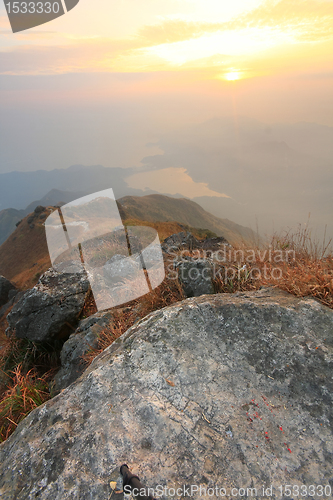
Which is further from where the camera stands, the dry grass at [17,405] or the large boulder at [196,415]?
the dry grass at [17,405]

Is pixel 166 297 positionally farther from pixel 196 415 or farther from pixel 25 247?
pixel 25 247

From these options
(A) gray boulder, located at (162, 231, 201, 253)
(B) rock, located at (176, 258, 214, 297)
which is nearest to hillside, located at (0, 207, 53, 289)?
(A) gray boulder, located at (162, 231, 201, 253)

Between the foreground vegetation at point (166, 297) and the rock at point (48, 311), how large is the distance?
1.07 feet

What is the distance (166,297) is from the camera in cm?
475

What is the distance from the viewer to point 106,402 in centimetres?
209

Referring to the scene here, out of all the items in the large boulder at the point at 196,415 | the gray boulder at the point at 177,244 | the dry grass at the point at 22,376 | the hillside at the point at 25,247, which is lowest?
the hillside at the point at 25,247

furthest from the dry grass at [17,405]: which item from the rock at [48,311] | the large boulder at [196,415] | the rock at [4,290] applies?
the rock at [4,290]

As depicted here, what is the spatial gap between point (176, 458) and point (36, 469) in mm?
1000

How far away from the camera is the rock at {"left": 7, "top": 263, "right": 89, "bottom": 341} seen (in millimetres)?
5473

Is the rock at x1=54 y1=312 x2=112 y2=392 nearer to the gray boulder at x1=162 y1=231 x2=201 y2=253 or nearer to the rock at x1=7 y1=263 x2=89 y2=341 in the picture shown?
the rock at x1=7 y1=263 x2=89 y2=341

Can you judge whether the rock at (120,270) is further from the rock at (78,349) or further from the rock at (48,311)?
the rock at (78,349)

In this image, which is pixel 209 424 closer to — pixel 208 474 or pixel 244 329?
pixel 208 474

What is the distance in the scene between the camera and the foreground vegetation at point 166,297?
326 cm

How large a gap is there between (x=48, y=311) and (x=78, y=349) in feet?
4.65
